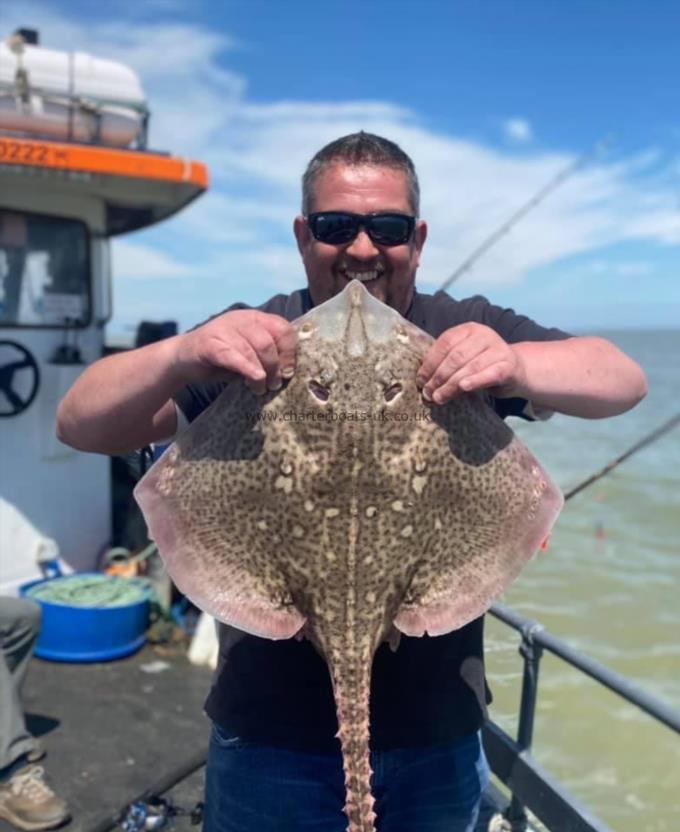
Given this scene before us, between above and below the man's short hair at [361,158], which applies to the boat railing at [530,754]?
below

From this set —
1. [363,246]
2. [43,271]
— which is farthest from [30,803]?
[43,271]

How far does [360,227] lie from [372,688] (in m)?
1.31

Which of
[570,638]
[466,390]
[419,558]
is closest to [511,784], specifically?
[419,558]

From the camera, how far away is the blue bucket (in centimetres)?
571

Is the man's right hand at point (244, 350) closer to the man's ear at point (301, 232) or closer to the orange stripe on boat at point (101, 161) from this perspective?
the man's ear at point (301, 232)

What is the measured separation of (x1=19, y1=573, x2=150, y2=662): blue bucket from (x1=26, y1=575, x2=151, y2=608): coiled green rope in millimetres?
51

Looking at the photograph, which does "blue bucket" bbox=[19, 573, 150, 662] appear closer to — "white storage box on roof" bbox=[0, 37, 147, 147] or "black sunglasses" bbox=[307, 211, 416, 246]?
"white storage box on roof" bbox=[0, 37, 147, 147]

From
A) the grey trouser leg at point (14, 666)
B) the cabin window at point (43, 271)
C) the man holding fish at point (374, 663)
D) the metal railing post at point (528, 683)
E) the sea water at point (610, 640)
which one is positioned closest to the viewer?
the man holding fish at point (374, 663)

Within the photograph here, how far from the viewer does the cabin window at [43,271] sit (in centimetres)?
617

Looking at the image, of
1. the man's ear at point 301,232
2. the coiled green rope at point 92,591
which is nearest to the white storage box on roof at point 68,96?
the coiled green rope at point 92,591

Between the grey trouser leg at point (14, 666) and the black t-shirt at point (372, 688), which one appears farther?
the grey trouser leg at point (14, 666)

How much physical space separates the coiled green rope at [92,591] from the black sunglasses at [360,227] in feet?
14.5

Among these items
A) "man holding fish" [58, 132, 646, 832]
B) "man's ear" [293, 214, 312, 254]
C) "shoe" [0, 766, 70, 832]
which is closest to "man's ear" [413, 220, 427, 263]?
"man holding fish" [58, 132, 646, 832]

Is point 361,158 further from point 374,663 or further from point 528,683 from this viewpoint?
point 528,683
